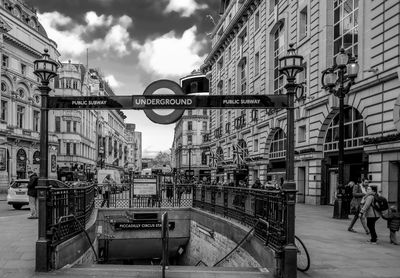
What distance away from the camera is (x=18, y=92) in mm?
50562

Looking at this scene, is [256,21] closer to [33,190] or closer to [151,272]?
[33,190]

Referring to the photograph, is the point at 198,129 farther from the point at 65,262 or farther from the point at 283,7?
the point at 65,262

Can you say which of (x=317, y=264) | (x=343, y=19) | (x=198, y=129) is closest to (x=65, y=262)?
(x=317, y=264)

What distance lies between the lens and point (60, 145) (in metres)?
70.9

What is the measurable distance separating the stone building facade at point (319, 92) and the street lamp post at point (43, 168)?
6.48 metres

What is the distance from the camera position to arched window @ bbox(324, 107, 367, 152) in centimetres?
2192

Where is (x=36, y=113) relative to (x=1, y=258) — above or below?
above

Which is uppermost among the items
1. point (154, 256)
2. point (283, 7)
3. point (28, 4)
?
point (28, 4)

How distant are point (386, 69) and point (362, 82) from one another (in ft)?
6.70

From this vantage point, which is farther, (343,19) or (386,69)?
(343,19)

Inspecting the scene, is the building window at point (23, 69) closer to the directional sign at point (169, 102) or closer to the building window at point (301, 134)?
the building window at point (301, 134)

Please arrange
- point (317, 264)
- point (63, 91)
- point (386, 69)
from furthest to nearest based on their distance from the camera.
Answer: point (63, 91)
point (386, 69)
point (317, 264)

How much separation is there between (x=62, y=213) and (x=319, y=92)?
19.9 m

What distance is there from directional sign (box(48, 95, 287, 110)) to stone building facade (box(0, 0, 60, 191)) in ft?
130
